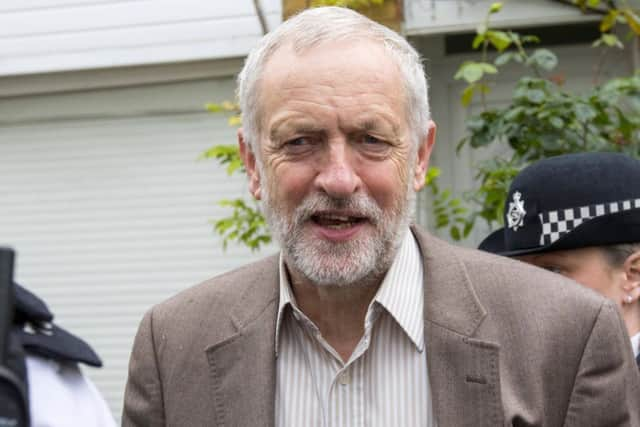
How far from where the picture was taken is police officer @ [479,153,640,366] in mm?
2943

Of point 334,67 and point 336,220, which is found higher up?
point 334,67

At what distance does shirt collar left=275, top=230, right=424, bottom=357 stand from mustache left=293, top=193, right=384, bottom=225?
0.16 meters

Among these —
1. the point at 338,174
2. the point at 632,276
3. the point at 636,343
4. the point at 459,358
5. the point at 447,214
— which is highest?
the point at 338,174

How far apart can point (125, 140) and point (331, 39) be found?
15.9 ft

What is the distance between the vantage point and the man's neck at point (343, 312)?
248 cm

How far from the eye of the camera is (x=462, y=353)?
2330 millimetres

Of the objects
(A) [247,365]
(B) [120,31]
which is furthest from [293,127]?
(B) [120,31]

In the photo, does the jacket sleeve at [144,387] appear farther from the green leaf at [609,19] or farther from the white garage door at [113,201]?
the white garage door at [113,201]

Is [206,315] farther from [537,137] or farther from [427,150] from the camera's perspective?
Answer: [537,137]

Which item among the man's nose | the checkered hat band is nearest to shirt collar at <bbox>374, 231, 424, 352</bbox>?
the man's nose

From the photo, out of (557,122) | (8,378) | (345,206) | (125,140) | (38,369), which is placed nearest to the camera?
(8,378)

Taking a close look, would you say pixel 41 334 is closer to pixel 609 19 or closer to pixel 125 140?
pixel 609 19

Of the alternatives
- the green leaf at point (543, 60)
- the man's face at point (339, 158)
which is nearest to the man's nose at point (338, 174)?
the man's face at point (339, 158)

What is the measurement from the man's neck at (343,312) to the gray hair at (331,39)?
397 mm
